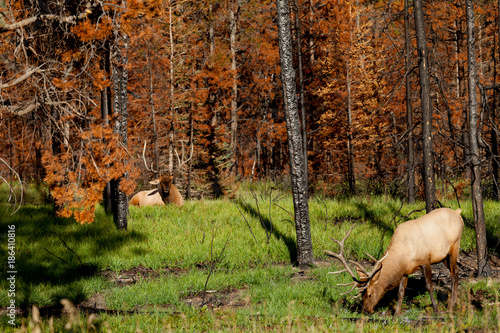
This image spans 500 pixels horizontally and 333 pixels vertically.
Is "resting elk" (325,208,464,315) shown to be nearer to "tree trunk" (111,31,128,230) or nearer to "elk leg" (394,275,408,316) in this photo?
"elk leg" (394,275,408,316)

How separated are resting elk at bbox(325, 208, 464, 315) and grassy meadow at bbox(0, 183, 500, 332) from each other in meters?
0.38

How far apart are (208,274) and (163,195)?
4.95 metres

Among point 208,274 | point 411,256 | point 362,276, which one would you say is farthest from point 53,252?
point 411,256

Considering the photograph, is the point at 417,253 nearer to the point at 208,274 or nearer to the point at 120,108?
the point at 208,274

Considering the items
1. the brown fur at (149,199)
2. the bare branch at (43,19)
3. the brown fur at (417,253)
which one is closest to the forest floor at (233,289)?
the brown fur at (417,253)

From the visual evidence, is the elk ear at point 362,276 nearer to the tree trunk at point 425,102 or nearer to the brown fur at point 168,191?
the tree trunk at point 425,102

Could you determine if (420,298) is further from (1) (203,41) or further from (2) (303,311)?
(1) (203,41)

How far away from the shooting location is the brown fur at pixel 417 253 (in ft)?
20.4

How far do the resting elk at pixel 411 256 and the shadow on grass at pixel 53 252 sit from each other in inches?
196

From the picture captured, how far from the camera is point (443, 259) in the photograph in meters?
6.83

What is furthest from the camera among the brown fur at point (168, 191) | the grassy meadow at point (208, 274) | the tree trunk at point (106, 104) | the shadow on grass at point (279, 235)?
the brown fur at point (168, 191)

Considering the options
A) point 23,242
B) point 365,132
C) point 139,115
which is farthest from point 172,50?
point 23,242

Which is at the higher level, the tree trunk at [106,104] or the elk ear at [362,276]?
the tree trunk at [106,104]

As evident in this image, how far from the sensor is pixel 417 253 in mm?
6383
